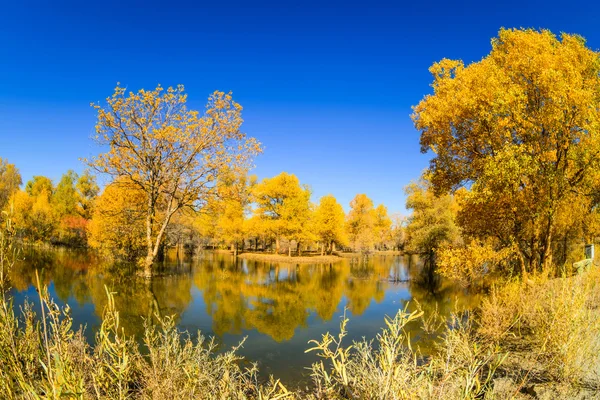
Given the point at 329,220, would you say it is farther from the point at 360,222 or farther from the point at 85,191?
→ the point at 85,191

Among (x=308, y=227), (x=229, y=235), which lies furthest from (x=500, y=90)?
(x=229, y=235)

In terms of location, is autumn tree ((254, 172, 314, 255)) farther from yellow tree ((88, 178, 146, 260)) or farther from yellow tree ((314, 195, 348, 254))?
yellow tree ((88, 178, 146, 260))

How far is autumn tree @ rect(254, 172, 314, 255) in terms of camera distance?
48031 millimetres

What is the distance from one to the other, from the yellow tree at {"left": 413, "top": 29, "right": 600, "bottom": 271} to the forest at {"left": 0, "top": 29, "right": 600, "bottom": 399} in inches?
2.6

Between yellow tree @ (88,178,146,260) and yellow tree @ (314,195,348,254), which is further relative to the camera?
yellow tree @ (314,195,348,254)

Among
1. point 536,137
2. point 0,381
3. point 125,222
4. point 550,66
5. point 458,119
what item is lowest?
point 0,381

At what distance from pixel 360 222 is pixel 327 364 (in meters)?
62.0

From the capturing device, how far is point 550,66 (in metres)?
11.1

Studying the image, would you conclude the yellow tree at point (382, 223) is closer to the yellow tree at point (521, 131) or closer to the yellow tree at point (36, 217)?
the yellow tree at point (36, 217)

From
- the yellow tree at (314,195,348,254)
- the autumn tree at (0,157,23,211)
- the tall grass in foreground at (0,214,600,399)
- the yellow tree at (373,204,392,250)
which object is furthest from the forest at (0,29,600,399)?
the autumn tree at (0,157,23,211)

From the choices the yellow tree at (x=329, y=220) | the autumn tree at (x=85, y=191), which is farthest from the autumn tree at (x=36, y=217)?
the yellow tree at (x=329, y=220)

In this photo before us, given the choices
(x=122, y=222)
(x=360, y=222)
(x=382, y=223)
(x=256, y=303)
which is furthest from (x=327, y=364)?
(x=382, y=223)

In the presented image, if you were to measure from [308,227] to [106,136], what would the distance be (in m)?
32.7

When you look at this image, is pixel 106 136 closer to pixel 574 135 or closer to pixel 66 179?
pixel 574 135
